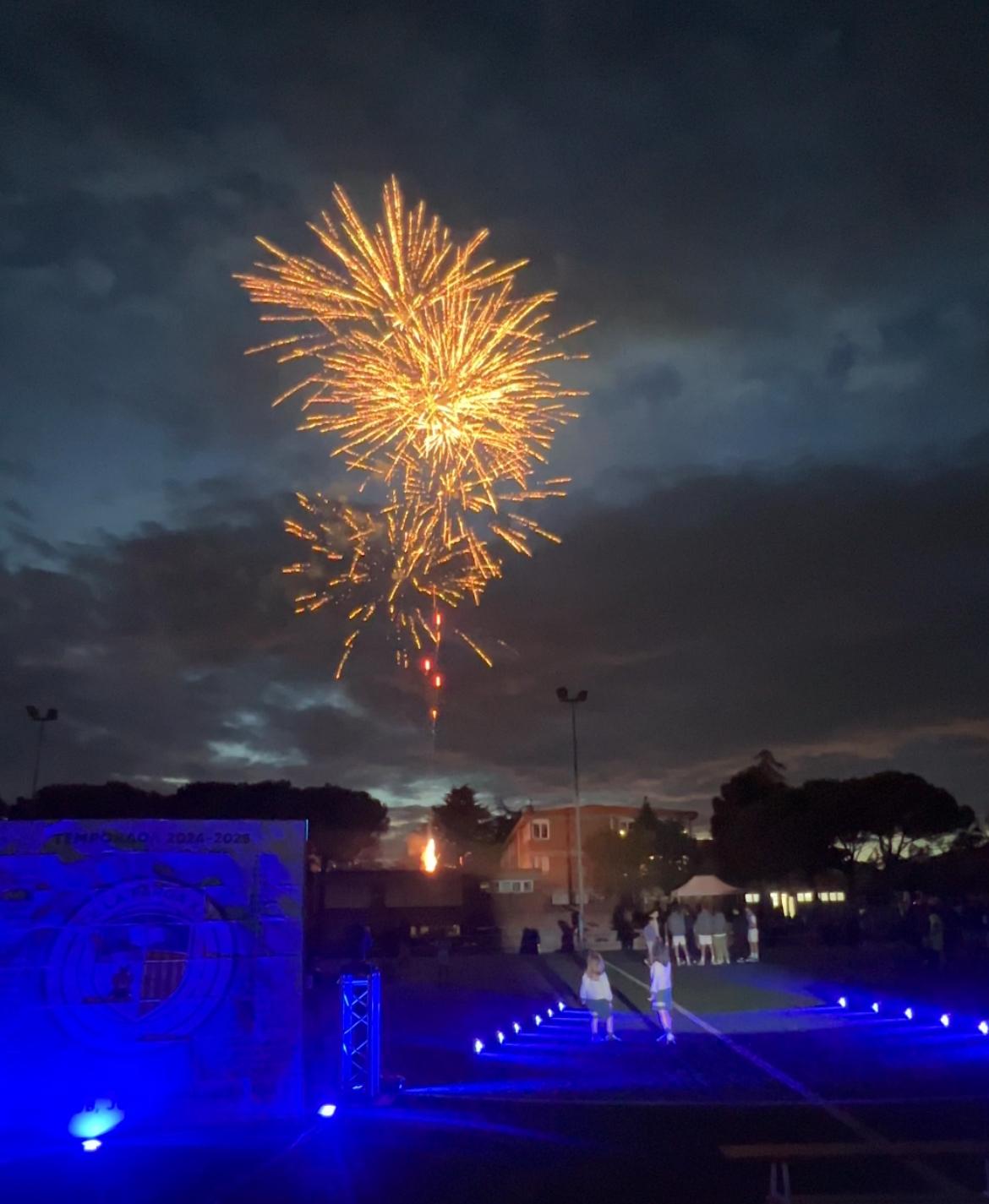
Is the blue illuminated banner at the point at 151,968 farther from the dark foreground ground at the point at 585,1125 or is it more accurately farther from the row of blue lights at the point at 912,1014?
the row of blue lights at the point at 912,1014

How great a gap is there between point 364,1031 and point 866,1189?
555 centimetres

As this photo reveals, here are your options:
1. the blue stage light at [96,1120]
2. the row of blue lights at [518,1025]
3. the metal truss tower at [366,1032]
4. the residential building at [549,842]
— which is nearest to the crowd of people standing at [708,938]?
the row of blue lights at [518,1025]

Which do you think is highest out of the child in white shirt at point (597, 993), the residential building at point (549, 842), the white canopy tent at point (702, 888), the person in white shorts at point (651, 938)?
the residential building at point (549, 842)

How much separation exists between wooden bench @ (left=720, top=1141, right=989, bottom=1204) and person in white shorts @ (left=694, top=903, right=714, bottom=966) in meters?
18.7

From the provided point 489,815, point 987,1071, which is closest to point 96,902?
point 987,1071

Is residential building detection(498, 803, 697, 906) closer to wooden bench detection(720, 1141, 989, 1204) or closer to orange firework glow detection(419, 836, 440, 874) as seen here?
orange firework glow detection(419, 836, 440, 874)

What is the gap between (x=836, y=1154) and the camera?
6.86 m

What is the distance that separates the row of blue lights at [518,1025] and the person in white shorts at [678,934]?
7.62 meters

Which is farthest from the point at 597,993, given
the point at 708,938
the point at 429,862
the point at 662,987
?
the point at 429,862

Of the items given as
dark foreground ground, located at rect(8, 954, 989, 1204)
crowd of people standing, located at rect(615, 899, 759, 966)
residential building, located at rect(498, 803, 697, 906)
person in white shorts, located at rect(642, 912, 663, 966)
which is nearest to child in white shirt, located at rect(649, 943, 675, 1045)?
person in white shorts, located at rect(642, 912, 663, 966)

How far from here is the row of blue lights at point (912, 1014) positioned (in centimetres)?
1290

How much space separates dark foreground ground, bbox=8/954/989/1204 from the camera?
6.79 meters

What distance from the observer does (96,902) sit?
32.2 ft

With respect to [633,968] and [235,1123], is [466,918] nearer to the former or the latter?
[633,968]
